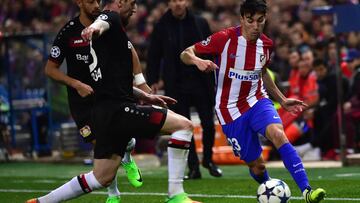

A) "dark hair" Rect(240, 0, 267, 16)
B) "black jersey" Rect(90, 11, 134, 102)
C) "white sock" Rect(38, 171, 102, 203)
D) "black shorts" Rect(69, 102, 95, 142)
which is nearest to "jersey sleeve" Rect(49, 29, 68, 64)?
"black shorts" Rect(69, 102, 95, 142)

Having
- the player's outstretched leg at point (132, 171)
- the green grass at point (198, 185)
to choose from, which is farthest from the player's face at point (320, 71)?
the player's outstretched leg at point (132, 171)

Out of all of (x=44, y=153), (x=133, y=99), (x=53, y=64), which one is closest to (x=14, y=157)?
(x=44, y=153)

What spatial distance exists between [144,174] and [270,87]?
18.8 ft

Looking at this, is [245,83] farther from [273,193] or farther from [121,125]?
[121,125]

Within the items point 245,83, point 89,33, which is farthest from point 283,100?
point 89,33

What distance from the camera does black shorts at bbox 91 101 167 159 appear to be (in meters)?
9.59

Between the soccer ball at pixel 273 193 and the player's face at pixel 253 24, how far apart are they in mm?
1775

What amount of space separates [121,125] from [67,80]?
1.80 metres

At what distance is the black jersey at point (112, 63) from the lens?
9.59 metres

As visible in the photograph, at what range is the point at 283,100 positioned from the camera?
1124 cm

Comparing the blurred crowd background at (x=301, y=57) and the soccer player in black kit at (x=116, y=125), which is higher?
the soccer player in black kit at (x=116, y=125)

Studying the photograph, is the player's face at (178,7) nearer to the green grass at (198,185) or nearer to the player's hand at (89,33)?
the green grass at (198,185)

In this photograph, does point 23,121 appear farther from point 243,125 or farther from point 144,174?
point 243,125

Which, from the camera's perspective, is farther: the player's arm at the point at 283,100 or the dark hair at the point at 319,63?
the dark hair at the point at 319,63
